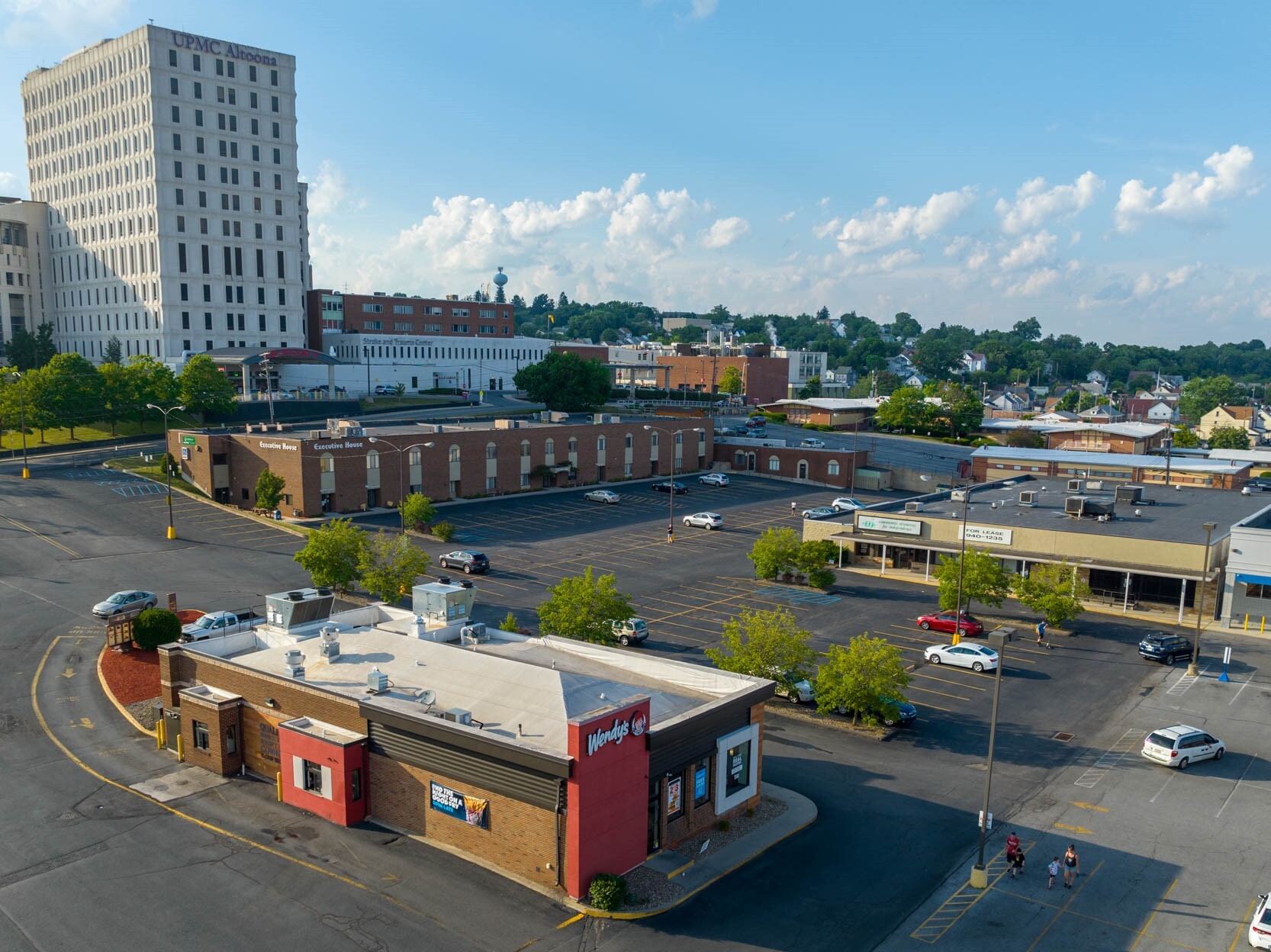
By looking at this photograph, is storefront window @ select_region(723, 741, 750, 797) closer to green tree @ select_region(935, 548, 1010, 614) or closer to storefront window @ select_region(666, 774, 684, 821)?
storefront window @ select_region(666, 774, 684, 821)

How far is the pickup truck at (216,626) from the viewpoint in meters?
42.7

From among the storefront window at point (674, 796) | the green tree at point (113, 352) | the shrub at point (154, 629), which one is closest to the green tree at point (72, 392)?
the green tree at point (113, 352)

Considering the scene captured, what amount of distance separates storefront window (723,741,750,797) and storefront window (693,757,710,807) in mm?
710

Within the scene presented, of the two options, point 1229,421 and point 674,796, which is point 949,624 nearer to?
point 674,796

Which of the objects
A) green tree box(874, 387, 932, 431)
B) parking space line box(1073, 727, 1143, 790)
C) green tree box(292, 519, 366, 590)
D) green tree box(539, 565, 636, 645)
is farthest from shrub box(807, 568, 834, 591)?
green tree box(874, 387, 932, 431)

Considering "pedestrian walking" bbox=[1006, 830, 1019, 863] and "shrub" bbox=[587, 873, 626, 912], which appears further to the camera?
"pedestrian walking" bbox=[1006, 830, 1019, 863]

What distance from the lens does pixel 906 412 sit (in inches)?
5738

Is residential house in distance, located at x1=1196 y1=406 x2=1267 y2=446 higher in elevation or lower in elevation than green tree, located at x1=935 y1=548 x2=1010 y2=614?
higher

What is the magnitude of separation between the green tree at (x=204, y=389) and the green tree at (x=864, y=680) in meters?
82.0

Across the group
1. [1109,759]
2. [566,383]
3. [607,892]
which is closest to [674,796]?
[607,892]

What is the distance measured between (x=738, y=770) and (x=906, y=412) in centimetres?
12442

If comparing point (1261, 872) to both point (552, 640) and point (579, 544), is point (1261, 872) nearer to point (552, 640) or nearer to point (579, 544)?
point (552, 640)

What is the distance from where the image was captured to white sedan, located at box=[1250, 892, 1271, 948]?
74.4 ft

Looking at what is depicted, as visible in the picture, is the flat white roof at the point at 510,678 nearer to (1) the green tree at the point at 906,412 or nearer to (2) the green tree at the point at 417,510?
(2) the green tree at the point at 417,510
